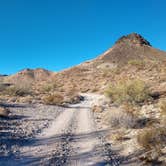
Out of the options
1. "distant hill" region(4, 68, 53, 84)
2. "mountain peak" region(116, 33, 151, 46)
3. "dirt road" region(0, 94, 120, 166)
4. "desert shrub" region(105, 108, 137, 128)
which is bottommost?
"dirt road" region(0, 94, 120, 166)

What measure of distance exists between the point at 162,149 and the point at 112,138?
3485 mm

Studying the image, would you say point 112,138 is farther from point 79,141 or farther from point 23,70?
point 23,70

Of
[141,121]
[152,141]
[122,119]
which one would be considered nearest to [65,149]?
[152,141]

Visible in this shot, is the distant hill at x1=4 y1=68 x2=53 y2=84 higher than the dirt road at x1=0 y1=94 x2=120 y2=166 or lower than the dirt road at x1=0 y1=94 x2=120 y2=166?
higher

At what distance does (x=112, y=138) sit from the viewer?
13.5 metres

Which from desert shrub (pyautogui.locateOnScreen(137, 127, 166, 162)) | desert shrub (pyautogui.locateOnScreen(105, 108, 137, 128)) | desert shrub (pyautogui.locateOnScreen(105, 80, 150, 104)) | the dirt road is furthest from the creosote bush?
desert shrub (pyautogui.locateOnScreen(105, 80, 150, 104))

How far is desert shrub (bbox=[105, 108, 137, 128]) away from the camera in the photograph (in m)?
15.6

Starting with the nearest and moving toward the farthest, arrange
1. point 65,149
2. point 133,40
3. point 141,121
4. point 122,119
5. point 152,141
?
point 152,141
point 65,149
point 122,119
point 141,121
point 133,40

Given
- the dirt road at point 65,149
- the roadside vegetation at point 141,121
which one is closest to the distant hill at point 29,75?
the roadside vegetation at point 141,121

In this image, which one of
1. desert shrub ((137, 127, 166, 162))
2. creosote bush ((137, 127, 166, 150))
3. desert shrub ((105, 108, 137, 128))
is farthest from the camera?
desert shrub ((105, 108, 137, 128))

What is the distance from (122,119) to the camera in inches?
637

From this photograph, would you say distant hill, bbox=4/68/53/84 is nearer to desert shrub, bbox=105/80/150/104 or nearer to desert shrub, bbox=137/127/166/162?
desert shrub, bbox=105/80/150/104

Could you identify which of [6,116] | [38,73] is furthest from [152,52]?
[6,116]

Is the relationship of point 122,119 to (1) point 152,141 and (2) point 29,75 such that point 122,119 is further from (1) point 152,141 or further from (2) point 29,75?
(2) point 29,75
